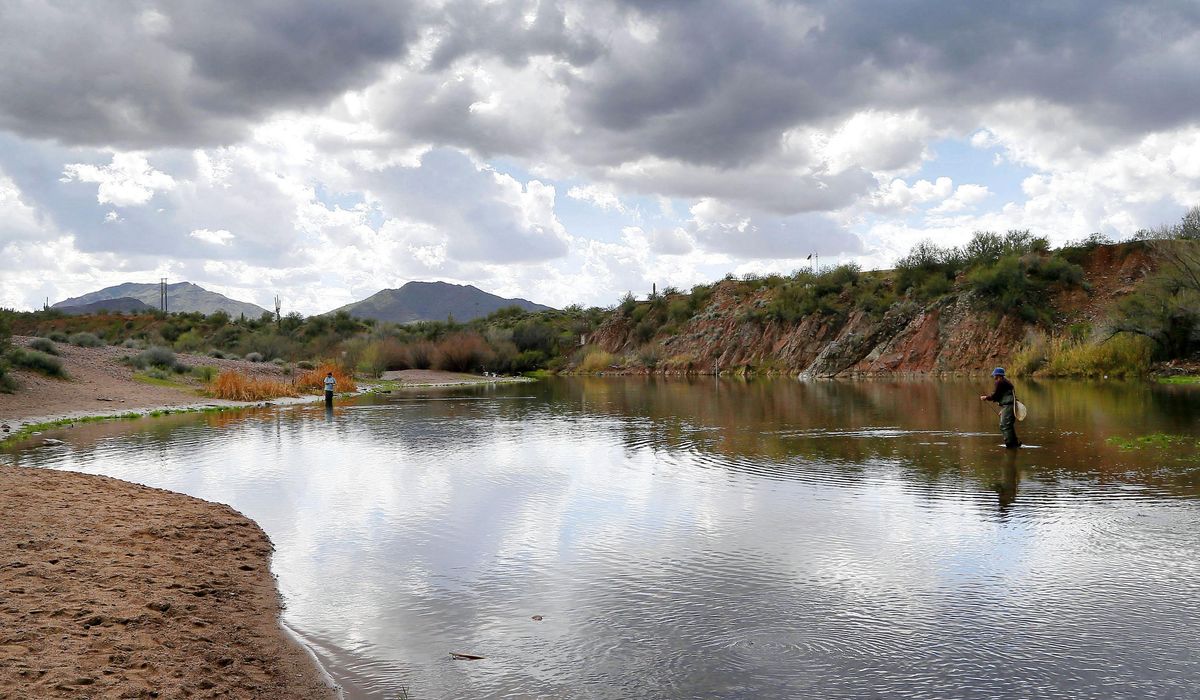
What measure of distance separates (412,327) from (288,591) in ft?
285

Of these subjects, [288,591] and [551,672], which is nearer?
[551,672]

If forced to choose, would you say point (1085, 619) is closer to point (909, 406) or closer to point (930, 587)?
point (930, 587)

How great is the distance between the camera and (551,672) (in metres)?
6.16

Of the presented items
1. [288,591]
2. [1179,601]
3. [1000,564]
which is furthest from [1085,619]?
[288,591]

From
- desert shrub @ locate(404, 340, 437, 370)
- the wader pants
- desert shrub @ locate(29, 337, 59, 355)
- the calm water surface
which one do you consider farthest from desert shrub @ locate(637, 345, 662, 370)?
the wader pants

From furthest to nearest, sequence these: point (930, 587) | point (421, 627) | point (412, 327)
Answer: point (412, 327) < point (930, 587) < point (421, 627)

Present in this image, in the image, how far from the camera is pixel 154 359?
43.6 m

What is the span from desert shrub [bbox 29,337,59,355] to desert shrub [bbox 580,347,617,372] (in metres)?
52.4

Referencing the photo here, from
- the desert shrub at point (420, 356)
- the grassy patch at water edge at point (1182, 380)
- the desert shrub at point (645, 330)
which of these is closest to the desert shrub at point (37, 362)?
the desert shrub at point (420, 356)

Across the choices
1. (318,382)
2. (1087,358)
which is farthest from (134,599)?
(1087,358)

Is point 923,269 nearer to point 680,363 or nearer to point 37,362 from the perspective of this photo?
point 680,363

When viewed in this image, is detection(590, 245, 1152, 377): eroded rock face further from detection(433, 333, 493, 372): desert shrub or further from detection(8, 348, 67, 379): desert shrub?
detection(8, 348, 67, 379): desert shrub

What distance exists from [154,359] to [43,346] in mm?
7308

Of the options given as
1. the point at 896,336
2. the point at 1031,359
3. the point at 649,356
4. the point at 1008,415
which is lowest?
the point at 1008,415
